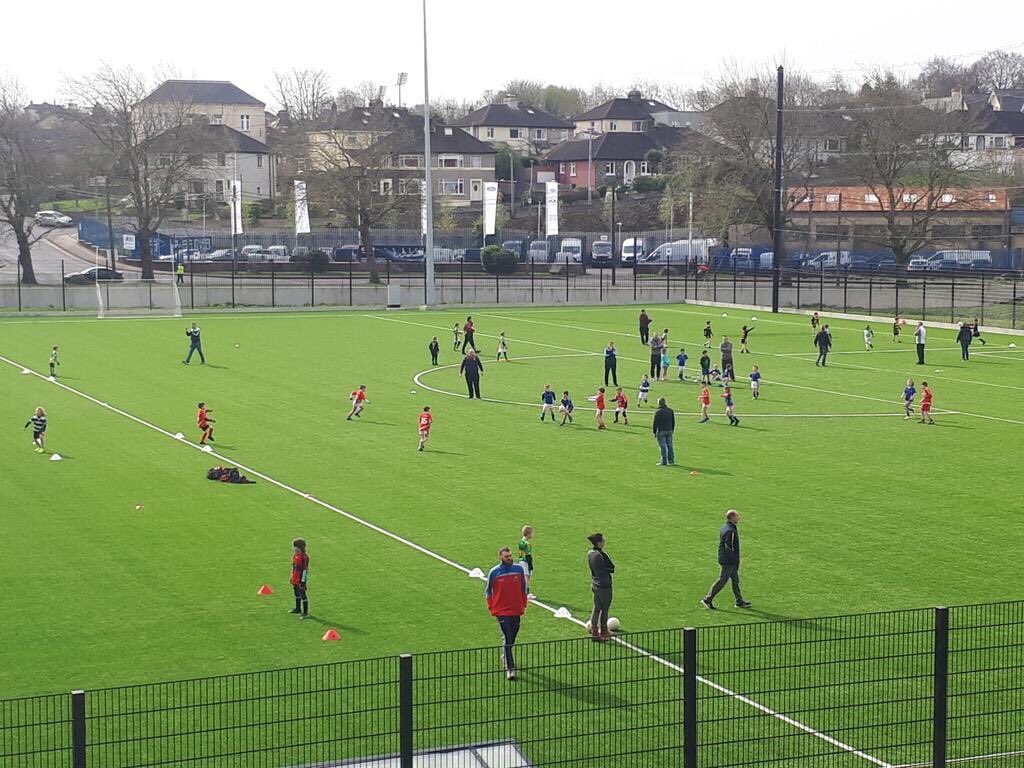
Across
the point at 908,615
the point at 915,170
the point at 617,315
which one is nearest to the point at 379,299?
the point at 617,315

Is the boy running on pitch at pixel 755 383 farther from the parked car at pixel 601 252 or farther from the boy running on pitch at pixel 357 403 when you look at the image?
the parked car at pixel 601 252

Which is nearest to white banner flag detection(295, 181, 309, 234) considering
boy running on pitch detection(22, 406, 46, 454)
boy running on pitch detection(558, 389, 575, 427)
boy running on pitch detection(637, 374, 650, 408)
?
boy running on pitch detection(637, 374, 650, 408)

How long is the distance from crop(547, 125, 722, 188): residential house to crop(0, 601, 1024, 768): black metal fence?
136 m

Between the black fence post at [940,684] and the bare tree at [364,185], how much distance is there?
9403cm

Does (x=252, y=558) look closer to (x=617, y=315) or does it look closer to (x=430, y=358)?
(x=430, y=358)

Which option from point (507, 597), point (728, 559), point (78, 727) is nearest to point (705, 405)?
point (728, 559)

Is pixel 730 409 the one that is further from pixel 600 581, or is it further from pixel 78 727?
pixel 78 727

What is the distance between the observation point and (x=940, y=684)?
11594 millimetres

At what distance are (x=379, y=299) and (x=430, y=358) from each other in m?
40.6

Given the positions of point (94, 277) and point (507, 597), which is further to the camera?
point (94, 277)

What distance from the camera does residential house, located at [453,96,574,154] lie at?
560 feet

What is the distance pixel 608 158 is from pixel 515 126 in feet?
76.2

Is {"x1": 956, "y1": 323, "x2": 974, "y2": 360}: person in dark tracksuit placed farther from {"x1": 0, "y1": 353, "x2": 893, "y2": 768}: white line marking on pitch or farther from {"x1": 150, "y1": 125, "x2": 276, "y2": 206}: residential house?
{"x1": 150, "y1": 125, "x2": 276, "y2": 206}: residential house

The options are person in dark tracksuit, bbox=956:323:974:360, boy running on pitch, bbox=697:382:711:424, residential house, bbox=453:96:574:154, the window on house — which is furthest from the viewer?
residential house, bbox=453:96:574:154
